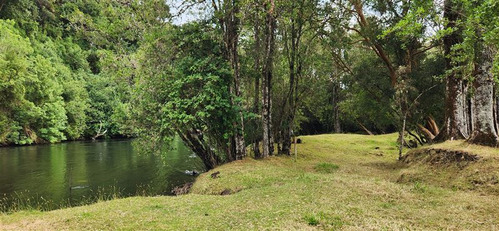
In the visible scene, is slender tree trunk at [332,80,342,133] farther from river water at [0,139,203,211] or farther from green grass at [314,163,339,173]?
green grass at [314,163,339,173]

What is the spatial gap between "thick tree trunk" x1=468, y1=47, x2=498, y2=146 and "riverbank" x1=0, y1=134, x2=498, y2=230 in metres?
0.62

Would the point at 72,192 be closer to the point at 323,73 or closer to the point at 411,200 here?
the point at 411,200

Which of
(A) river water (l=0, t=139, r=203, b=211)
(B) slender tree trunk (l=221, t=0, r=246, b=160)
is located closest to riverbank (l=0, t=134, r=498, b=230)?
(B) slender tree trunk (l=221, t=0, r=246, b=160)

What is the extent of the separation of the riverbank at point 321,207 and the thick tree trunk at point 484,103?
0.62m

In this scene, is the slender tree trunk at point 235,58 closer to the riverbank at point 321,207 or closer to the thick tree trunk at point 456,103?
the riverbank at point 321,207

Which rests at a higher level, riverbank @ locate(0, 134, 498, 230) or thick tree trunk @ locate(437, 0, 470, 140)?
thick tree trunk @ locate(437, 0, 470, 140)

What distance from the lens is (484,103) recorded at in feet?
39.7

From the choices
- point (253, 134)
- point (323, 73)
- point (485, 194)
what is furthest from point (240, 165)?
point (323, 73)

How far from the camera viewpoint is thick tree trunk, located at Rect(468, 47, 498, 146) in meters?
11.9

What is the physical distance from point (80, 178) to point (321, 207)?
17.7m

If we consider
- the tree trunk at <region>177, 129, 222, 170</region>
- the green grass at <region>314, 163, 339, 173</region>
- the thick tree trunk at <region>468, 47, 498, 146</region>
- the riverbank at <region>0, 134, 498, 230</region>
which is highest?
the thick tree trunk at <region>468, 47, 498, 146</region>

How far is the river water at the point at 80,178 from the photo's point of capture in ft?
49.3

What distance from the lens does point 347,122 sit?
52594 mm

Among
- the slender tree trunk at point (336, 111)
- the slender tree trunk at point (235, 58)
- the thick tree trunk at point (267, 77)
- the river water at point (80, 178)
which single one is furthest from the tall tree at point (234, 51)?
the slender tree trunk at point (336, 111)
